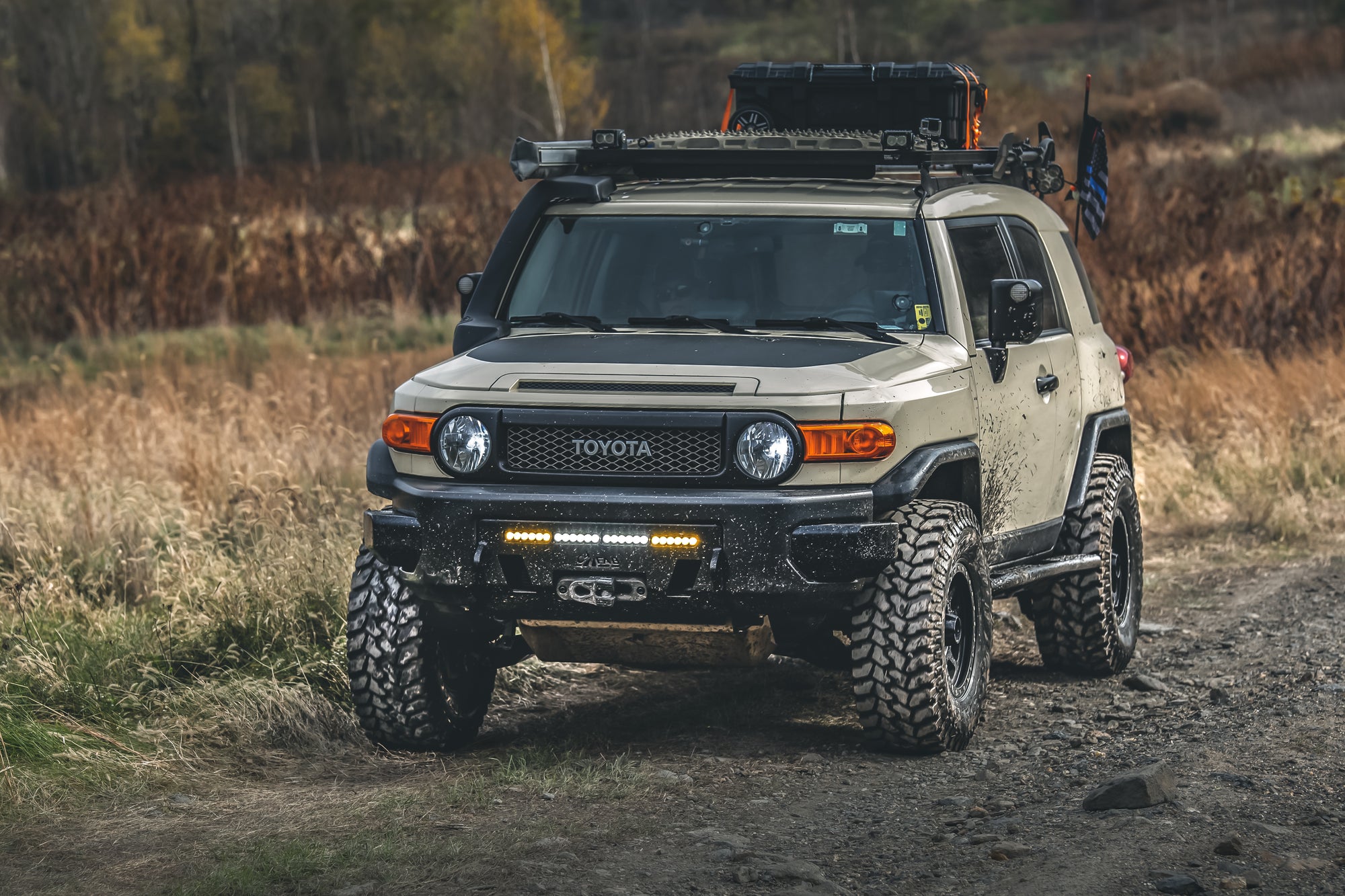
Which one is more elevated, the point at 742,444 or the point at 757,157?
the point at 757,157

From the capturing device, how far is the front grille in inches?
215

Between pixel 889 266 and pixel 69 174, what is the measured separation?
6122cm

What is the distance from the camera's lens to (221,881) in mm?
4695

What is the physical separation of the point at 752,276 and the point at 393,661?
1844 millimetres

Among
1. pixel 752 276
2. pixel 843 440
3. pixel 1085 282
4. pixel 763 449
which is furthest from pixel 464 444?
pixel 1085 282

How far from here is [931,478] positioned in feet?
20.1

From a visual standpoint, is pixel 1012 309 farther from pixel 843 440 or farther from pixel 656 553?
pixel 656 553

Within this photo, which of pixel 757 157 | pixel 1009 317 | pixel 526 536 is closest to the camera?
pixel 526 536

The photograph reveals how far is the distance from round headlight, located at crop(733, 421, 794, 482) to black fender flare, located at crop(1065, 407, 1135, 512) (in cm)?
→ 232

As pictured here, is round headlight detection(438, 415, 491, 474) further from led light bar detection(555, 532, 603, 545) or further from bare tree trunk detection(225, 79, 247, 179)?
bare tree trunk detection(225, 79, 247, 179)

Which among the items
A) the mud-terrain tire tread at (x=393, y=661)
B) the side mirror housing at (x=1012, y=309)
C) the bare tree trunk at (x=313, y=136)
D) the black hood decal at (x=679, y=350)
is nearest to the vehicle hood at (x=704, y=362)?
the black hood decal at (x=679, y=350)

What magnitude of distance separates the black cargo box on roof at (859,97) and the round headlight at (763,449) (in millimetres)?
3081

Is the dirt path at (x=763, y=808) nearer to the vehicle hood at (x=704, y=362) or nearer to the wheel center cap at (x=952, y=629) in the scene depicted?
the wheel center cap at (x=952, y=629)

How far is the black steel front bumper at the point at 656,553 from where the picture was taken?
538 cm
